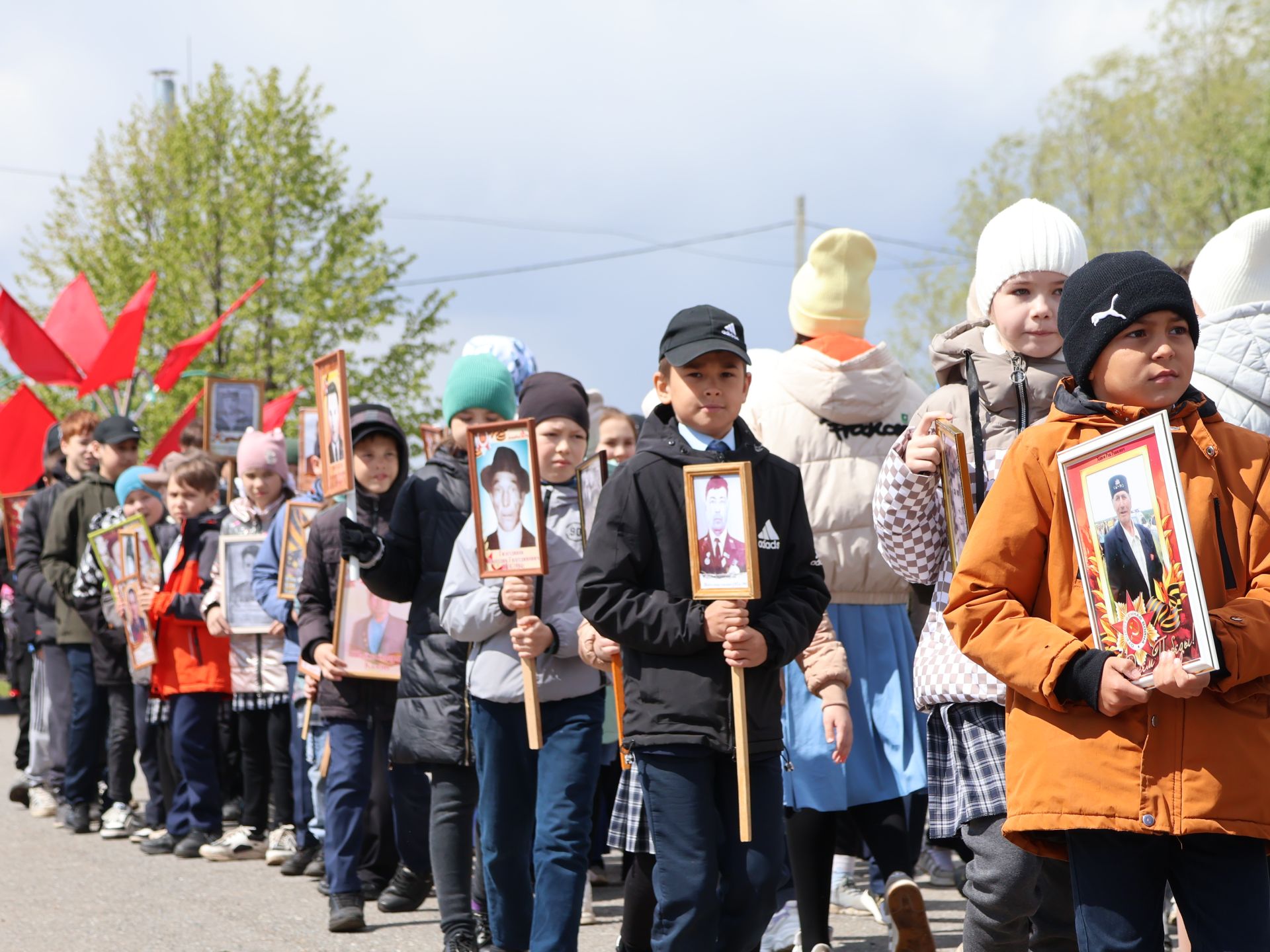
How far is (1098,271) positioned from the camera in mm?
3400

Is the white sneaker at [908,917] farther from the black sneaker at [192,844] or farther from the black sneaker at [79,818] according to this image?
the black sneaker at [79,818]

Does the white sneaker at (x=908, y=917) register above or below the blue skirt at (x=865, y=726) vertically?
below

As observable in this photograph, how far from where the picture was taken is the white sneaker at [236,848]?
8.65 meters

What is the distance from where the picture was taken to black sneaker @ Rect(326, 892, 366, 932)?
6.67 meters

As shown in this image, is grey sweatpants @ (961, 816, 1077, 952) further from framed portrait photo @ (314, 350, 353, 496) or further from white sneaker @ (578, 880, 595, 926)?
framed portrait photo @ (314, 350, 353, 496)

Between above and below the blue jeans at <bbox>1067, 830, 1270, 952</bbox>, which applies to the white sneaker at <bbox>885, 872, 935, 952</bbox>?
below

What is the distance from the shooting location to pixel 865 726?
5.79 metres

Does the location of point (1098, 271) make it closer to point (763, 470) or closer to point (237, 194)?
point (763, 470)

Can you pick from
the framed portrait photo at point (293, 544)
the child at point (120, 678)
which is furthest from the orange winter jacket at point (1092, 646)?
the child at point (120, 678)

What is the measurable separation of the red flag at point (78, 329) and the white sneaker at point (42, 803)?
22.1ft

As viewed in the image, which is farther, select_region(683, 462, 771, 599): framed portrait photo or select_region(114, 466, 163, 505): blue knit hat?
select_region(114, 466, 163, 505): blue knit hat

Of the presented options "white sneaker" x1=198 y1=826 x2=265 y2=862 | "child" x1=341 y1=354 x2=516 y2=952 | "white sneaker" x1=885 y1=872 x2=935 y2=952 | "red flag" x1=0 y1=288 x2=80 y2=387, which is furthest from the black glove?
"red flag" x1=0 y1=288 x2=80 y2=387

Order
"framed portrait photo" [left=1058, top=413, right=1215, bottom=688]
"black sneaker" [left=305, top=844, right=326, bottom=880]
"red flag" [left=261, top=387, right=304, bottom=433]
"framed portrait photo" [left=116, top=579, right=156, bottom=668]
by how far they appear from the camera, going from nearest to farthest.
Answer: "framed portrait photo" [left=1058, top=413, right=1215, bottom=688] < "black sneaker" [left=305, top=844, right=326, bottom=880] < "framed portrait photo" [left=116, top=579, right=156, bottom=668] < "red flag" [left=261, top=387, right=304, bottom=433]

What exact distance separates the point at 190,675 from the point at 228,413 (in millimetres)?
2702
